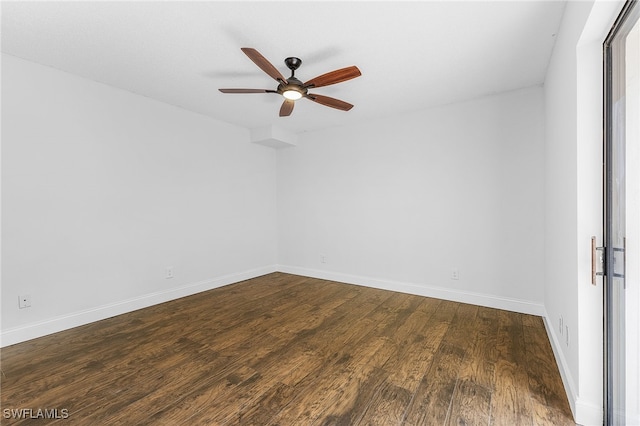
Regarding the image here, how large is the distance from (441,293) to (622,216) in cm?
249

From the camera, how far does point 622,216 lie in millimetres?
1357

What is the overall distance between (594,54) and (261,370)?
2.85m

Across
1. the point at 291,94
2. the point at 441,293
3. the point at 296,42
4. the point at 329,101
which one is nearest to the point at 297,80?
the point at 291,94

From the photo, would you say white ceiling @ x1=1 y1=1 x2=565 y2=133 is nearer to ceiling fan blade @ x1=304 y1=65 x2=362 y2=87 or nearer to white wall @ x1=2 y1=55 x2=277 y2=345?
ceiling fan blade @ x1=304 y1=65 x2=362 y2=87

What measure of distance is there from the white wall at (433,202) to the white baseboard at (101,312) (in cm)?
156

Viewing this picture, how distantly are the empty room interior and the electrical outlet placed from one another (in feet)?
0.20

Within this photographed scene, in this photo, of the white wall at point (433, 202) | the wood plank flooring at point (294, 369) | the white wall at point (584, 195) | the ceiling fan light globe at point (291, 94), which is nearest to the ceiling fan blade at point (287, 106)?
the ceiling fan light globe at point (291, 94)

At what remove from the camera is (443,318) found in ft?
9.82

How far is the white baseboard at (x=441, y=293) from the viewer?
10.2ft

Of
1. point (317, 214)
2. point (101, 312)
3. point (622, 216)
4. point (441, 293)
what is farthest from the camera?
point (317, 214)

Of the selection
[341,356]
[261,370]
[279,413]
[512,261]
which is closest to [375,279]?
[512,261]

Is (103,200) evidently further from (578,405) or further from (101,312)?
(578,405)

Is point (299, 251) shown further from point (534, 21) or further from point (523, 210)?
point (534, 21)

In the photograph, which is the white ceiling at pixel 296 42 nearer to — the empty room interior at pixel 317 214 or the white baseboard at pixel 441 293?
the empty room interior at pixel 317 214
